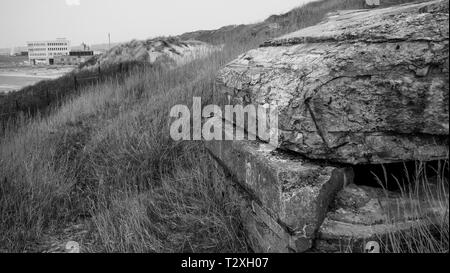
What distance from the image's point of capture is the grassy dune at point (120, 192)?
2568 millimetres

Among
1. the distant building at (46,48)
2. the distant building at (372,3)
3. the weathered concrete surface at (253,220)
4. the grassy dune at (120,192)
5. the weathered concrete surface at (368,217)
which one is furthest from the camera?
the distant building at (46,48)

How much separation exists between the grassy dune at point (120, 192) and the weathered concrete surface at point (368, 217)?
695mm

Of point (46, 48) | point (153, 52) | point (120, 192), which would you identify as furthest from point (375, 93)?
point (46, 48)

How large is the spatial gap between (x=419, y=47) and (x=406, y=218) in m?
0.78

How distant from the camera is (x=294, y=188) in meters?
1.75

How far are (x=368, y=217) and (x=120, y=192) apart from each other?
2327mm

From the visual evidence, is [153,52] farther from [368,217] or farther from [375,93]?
[368,217]

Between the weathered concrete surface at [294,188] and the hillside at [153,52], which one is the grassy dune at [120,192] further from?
the hillside at [153,52]

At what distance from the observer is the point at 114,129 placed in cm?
448

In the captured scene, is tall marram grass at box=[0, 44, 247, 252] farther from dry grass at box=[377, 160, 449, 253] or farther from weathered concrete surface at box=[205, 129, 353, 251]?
dry grass at box=[377, 160, 449, 253]

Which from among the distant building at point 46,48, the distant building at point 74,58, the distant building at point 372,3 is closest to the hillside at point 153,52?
the distant building at point 372,3

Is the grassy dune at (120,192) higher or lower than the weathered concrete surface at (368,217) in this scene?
lower
